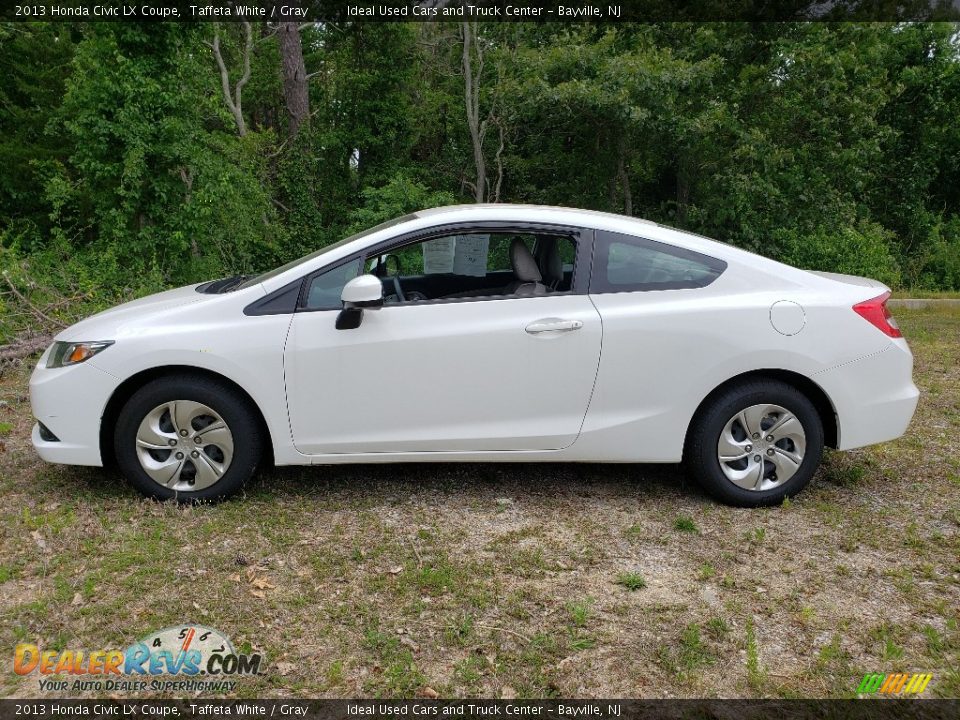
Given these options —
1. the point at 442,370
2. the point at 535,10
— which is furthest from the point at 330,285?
the point at 535,10

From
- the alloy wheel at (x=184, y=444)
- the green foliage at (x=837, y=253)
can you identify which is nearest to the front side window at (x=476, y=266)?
the alloy wheel at (x=184, y=444)

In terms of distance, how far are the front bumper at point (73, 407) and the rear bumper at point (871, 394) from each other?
151 inches

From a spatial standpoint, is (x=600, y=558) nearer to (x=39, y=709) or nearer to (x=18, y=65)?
(x=39, y=709)

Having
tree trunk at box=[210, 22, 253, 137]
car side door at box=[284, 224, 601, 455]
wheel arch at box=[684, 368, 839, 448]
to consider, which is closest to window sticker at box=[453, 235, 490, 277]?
car side door at box=[284, 224, 601, 455]

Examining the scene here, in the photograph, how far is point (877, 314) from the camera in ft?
14.6

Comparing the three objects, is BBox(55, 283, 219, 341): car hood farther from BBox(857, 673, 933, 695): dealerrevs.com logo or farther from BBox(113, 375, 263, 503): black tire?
BBox(857, 673, 933, 695): dealerrevs.com logo

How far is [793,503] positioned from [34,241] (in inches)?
629

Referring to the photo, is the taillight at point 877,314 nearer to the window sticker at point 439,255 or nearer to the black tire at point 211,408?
the window sticker at point 439,255

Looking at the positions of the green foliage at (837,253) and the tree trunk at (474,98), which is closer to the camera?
the green foliage at (837,253)

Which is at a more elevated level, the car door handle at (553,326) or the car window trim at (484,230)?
the car window trim at (484,230)

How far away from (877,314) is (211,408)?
3626mm

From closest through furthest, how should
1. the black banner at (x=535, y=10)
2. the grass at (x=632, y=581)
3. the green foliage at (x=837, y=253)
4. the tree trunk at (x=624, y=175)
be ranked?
the grass at (x=632, y=581)
the black banner at (x=535, y=10)
the green foliage at (x=837, y=253)
the tree trunk at (x=624, y=175)

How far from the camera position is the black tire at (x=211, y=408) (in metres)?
4.32

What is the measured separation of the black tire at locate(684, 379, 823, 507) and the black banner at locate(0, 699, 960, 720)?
5.50 feet
